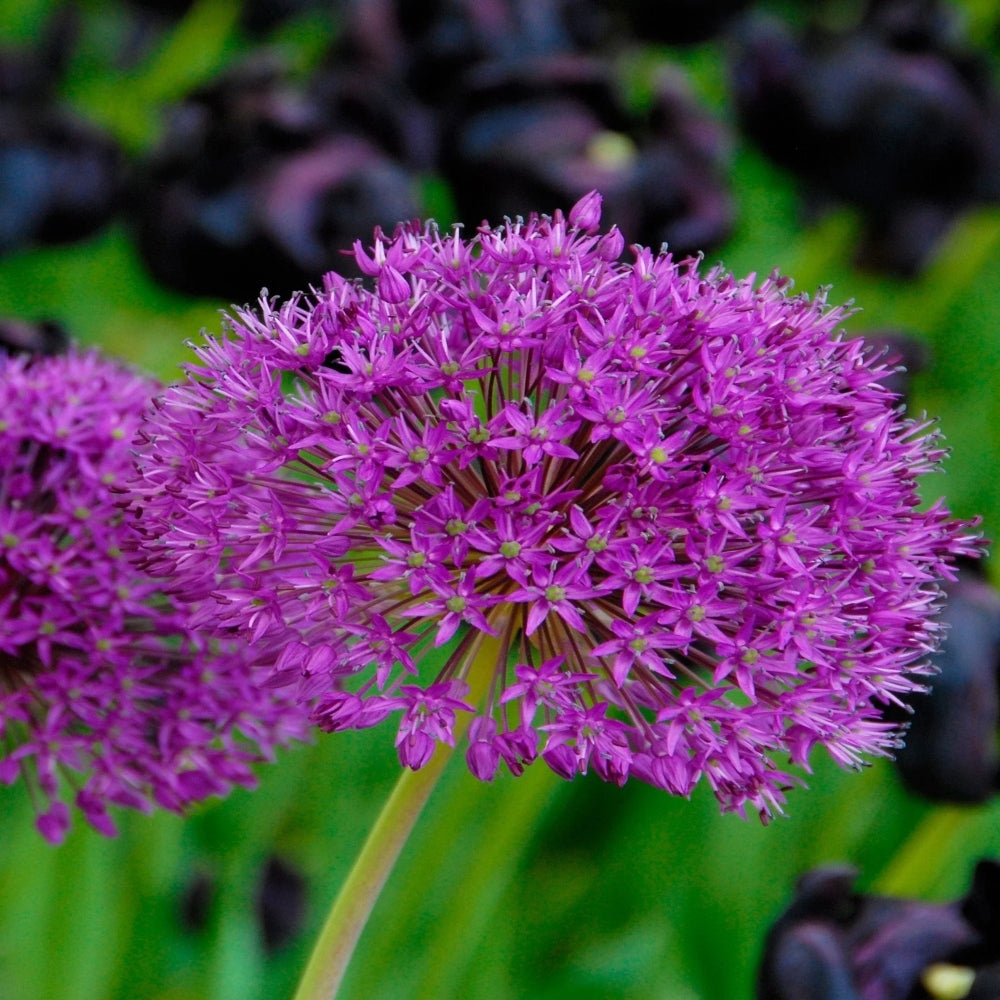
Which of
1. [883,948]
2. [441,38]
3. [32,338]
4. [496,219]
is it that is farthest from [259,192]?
[883,948]

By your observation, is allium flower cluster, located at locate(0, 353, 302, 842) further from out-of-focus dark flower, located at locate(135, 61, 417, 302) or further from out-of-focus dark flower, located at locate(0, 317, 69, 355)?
out-of-focus dark flower, located at locate(135, 61, 417, 302)

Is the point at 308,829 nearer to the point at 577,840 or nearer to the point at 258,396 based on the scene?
the point at 577,840


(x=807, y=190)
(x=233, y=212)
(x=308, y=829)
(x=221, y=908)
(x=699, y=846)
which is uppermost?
(x=807, y=190)

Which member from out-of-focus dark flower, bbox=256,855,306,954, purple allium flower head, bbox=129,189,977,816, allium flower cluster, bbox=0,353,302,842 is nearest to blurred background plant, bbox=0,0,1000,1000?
out-of-focus dark flower, bbox=256,855,306,954

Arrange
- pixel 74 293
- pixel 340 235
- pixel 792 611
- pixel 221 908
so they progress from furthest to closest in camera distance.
A: pixel 74 293 → pixel 340 235 → pixel 221 908 → pixel 792 611

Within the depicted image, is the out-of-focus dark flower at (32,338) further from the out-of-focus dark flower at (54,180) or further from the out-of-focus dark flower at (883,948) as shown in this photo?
the out-of-focus dark flower at (883,948)

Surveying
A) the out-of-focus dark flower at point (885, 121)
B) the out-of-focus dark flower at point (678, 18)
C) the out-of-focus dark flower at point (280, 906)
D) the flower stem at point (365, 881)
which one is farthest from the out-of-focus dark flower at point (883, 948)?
the out-of-focus dark flower at point (678, 18)

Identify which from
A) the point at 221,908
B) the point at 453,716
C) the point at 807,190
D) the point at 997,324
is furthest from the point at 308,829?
the point at 997,324
